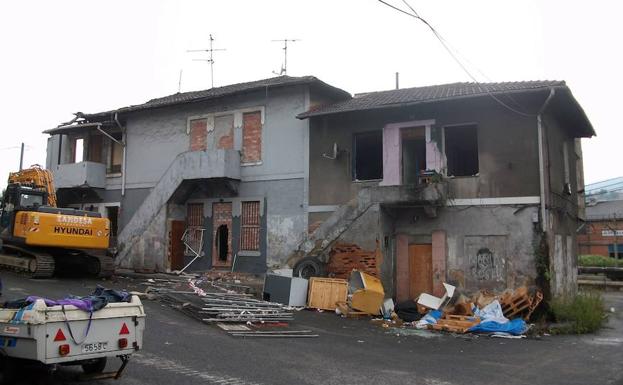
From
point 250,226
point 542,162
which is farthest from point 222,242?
point 542,162

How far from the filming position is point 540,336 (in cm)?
1281

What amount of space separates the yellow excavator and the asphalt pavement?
3569 millimetres

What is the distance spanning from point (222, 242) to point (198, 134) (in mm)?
4438

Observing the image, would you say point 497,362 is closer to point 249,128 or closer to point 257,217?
point 257,217

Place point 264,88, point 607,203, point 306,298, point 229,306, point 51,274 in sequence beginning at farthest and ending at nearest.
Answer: point 607,203
point 264,88
point 51,274
point 306,298
point 229,306

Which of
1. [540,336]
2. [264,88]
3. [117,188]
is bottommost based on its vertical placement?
[540,336]

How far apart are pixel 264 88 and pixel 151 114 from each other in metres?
6.04

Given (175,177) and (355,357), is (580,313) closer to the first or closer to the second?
(355,357)

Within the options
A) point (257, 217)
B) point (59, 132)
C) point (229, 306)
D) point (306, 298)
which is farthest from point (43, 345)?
point (59, 132)

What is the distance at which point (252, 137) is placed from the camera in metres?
19.9

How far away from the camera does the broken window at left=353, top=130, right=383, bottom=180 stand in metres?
18.0

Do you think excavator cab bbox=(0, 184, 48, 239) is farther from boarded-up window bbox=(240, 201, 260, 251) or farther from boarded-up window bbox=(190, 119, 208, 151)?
boarded-up window bbox=(240, 201, 260, 251)

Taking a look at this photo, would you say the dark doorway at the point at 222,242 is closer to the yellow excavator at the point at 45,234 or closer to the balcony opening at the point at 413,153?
the yellow excavator at the point at 45,234

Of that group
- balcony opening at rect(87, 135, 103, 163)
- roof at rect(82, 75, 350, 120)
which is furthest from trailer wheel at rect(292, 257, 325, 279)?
balcony opening at rect(87, 135, 103, 163)
